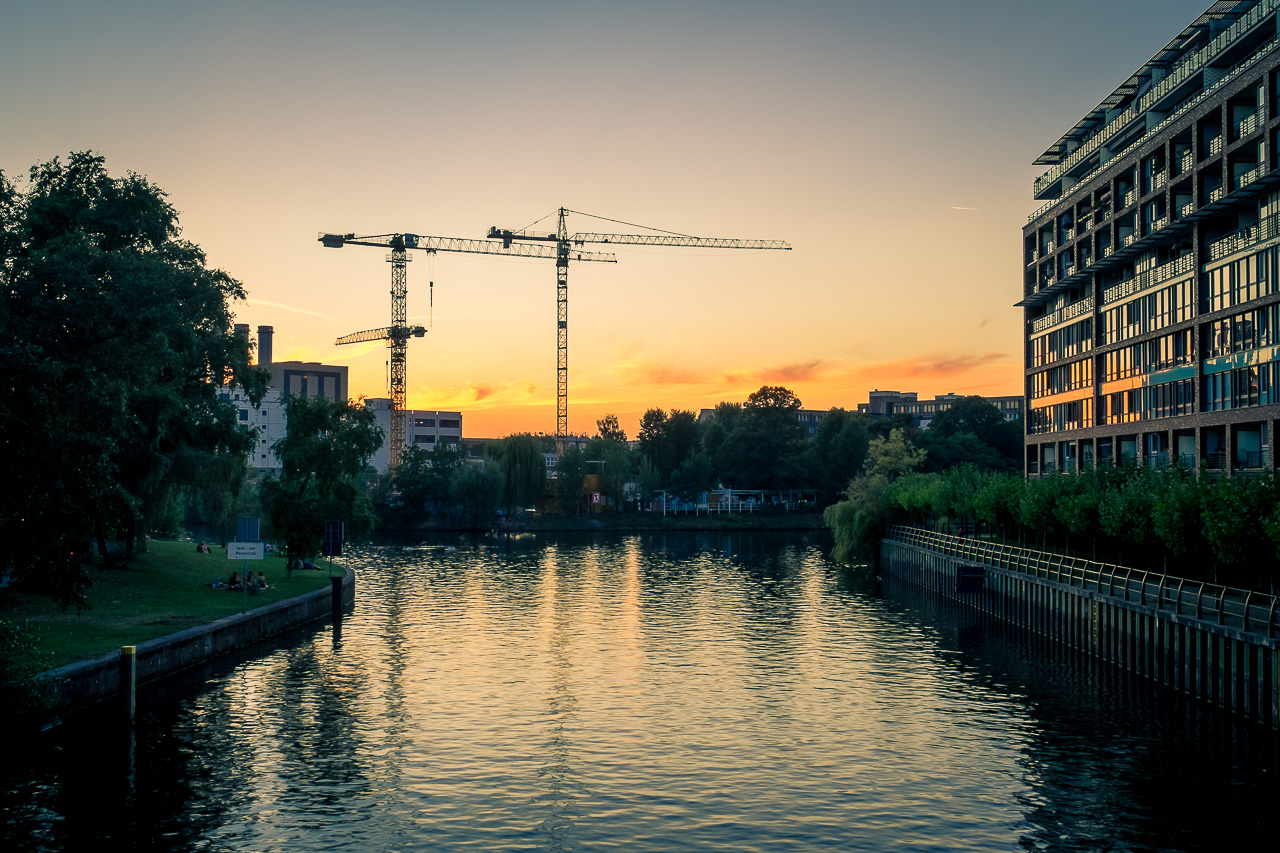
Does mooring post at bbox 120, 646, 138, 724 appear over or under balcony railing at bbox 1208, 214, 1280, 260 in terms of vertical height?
under

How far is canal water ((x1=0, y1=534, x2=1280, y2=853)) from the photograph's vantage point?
23531 mm

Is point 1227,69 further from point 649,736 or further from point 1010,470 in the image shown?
point 1010,470

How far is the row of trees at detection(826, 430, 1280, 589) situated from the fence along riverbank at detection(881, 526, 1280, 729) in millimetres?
1931

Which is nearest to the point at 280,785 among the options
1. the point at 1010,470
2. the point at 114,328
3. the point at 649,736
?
the point at 649,736

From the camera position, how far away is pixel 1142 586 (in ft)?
139

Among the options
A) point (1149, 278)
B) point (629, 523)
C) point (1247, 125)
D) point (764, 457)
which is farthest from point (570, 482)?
point (1247, 125)

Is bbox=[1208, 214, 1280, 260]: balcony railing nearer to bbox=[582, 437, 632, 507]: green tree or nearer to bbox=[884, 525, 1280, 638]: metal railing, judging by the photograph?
bbox=[884, 525, 1280, 638]: metal railing

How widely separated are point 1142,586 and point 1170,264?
44771 millimetres

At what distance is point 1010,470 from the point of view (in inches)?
6299

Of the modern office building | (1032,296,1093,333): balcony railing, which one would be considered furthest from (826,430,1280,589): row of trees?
(1032,296,1093,333): balcony railing

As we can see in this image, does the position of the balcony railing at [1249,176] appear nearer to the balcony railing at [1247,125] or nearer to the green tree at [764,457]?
the balcony railing at [1247,125]

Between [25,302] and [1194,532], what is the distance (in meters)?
43.5

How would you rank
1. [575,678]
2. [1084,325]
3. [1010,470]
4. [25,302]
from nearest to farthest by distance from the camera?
[25,302] → [575,678] → [1084,325] → [1010,470]

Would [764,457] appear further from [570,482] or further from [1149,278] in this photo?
[1149,278]
